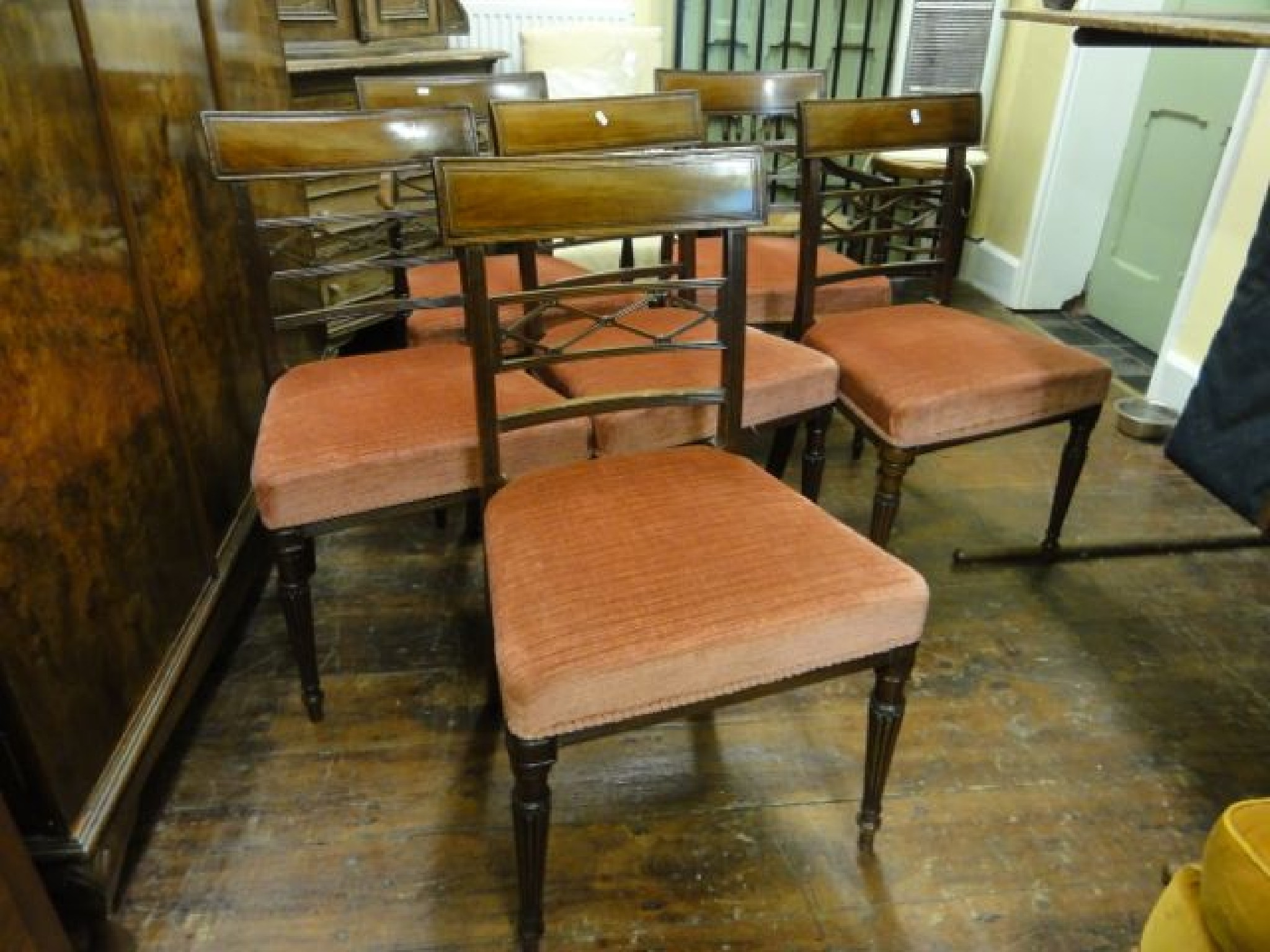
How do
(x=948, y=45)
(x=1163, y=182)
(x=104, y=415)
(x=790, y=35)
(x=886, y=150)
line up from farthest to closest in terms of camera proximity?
(x=790, y=35) → (x=948, y=45) → (x=1163, y=182) → (x=886, y=150) → (x=104, y=415)

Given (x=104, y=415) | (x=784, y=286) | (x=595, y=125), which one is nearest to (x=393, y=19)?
(x=595, y=125)

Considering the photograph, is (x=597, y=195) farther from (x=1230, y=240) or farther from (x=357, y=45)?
(x=1230, y=240)

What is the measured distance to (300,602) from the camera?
144 centimetres

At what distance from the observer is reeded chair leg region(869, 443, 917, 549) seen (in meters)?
1.63

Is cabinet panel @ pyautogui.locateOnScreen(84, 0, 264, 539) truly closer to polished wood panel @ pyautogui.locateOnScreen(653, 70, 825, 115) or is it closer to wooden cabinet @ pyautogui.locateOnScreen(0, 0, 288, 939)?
wooden cabinet @ pyautogui.locateOnScreen(0, 0, 288, 939)

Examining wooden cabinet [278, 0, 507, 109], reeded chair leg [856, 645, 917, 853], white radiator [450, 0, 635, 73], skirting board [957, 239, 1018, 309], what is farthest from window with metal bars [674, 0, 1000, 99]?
reeded chair leg [856, 645, 917, 853]

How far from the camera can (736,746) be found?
152 centimetres

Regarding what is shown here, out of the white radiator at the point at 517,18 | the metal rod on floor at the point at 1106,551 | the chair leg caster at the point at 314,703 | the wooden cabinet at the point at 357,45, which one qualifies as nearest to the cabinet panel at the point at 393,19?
the wooden cabinet at the point at 357,45

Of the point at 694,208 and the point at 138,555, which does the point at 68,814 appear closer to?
the point at 138,555

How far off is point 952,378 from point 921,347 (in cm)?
14

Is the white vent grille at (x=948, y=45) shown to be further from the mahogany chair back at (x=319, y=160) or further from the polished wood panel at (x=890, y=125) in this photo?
the mahogany chair back at (x=319, y=160)

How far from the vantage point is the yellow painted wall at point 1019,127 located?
3.29 metres

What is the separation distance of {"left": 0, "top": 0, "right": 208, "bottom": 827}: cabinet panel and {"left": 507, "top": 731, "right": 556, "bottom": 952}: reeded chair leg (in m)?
0.55

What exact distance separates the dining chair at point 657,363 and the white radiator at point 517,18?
1.78 meters
